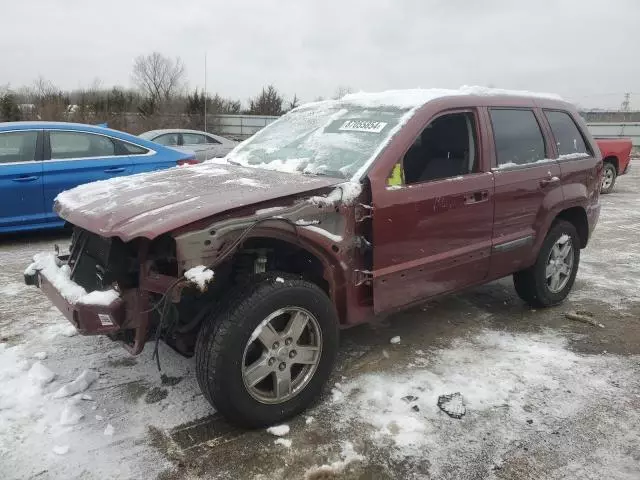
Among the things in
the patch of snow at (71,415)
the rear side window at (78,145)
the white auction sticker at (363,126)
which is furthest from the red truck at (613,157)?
the patch of snow at (71,415)

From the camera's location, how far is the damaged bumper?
2602 mm

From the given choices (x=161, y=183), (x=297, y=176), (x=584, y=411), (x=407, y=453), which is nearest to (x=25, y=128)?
(x=161, y=183)

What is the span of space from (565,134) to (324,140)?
93.3 inches

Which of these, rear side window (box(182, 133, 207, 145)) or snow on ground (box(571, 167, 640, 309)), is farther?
rear side window (box(182, 133, 207, 145))

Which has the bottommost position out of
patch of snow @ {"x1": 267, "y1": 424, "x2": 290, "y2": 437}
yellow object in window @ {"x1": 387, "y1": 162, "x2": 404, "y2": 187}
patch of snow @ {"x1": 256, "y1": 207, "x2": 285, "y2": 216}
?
patch of snow @ {"x1": 267, "y1": 424, "x2": 290, "y2": 437}

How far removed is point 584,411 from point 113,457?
2590mm

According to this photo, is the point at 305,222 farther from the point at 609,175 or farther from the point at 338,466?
the point at 609,175

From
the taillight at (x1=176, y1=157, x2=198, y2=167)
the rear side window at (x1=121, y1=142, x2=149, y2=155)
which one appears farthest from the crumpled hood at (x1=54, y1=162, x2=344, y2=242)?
the taillight at (x1=176, y1=157, x2=198, y2=167)

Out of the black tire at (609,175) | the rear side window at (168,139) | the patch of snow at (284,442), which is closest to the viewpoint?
the patch of snow at (284,442)

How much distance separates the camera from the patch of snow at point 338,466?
253 cm

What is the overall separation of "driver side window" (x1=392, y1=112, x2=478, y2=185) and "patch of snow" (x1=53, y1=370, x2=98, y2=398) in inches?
98.0

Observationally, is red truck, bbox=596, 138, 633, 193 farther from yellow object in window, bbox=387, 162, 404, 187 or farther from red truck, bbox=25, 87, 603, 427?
yellow object in window, bbox=387, 162, 404, 187

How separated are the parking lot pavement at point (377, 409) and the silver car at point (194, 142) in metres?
7.06

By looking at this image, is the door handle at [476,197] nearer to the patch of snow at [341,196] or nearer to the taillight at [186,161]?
the patch of snow at [341,196]
